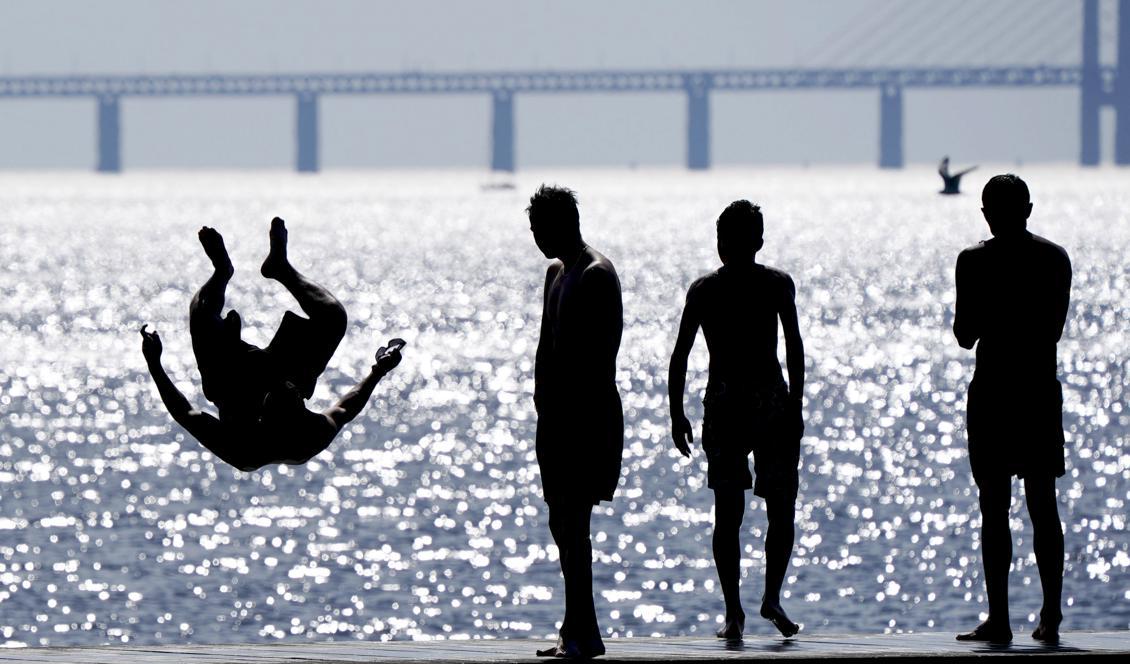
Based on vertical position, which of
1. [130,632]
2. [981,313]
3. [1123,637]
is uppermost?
[981,313]

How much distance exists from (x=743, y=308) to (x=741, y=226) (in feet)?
0.99

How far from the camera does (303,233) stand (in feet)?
460

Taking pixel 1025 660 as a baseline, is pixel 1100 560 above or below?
below

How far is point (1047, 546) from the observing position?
7.97m

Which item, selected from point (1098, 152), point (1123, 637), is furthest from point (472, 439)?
point (1098, 152)

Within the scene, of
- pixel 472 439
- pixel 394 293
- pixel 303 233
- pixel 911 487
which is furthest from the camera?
pixel 303 233

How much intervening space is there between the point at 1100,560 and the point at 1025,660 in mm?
17681

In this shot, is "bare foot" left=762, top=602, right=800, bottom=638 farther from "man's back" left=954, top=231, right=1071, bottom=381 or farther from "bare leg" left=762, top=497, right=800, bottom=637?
"man's back" left=954, top=231, right=1071, bottom=381

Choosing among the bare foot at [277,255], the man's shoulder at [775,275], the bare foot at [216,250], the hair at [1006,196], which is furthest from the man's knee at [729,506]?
the bare foot at [216,250]

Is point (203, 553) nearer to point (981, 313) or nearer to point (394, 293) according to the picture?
point (981, 313)

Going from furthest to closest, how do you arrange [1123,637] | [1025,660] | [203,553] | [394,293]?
[394,293], [203,553], [1123,637], [1025,660]

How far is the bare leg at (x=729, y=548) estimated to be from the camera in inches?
314

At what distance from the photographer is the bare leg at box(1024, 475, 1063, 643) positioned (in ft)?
25.7

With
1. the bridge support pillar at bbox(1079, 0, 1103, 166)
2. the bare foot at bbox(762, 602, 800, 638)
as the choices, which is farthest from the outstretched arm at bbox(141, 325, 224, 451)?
the bridge support pillar at bbox(1079, 0, 1103, 166)
